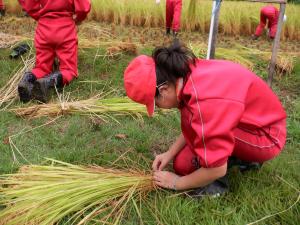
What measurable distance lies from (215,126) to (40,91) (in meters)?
2.21

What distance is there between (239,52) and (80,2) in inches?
78.3

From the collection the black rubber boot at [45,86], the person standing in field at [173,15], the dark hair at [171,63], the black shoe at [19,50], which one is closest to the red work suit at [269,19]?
the person standing in field at [173,15]

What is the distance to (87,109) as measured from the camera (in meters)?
3.45

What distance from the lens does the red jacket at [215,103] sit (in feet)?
5.98

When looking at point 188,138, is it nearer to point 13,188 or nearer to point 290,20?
point 13,188

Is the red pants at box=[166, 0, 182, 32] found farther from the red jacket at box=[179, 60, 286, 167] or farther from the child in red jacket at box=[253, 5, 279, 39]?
the red jacket at box=[179, 60, 286, 167]

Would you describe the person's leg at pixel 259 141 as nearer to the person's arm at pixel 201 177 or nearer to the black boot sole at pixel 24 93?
the person's arm at pixel 201 177

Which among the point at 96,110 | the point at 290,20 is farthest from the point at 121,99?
the point at 290,20

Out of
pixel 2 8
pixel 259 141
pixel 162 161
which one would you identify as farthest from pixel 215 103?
pixel 2 8

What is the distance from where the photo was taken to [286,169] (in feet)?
8.54

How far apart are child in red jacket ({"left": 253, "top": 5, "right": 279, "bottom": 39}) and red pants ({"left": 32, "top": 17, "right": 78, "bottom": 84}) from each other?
311cm

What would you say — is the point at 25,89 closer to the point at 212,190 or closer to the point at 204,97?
the point at 212,190

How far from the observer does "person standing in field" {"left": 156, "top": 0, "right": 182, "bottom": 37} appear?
5.83m

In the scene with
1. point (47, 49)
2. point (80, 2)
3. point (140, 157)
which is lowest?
point (140, 157)
